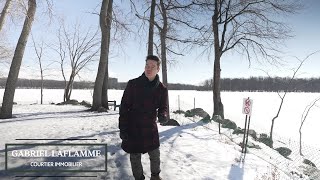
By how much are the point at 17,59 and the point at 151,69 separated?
33.3 ft

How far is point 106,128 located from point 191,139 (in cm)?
268

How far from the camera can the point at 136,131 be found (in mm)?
4656

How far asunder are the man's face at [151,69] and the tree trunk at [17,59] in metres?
9.84

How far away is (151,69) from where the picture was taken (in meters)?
4.69

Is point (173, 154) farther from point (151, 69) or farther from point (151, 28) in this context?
point (151, 28)

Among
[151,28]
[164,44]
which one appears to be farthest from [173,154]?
[151,28]

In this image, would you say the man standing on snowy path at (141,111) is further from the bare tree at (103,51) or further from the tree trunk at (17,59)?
the bare tree at (103,51)

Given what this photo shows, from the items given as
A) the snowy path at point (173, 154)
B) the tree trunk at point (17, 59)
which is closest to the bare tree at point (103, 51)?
the tree trunk at point (17, 59)

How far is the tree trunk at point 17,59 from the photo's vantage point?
1282 cm

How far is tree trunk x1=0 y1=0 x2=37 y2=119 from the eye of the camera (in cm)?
1282

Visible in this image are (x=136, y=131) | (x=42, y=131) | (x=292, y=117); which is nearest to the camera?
(x=136, y=131)

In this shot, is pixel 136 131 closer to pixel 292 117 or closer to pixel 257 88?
pixel 292 117

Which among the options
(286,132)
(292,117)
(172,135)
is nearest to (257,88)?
(292,117)

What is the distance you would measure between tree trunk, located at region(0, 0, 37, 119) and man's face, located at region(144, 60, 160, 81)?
9.84 m
